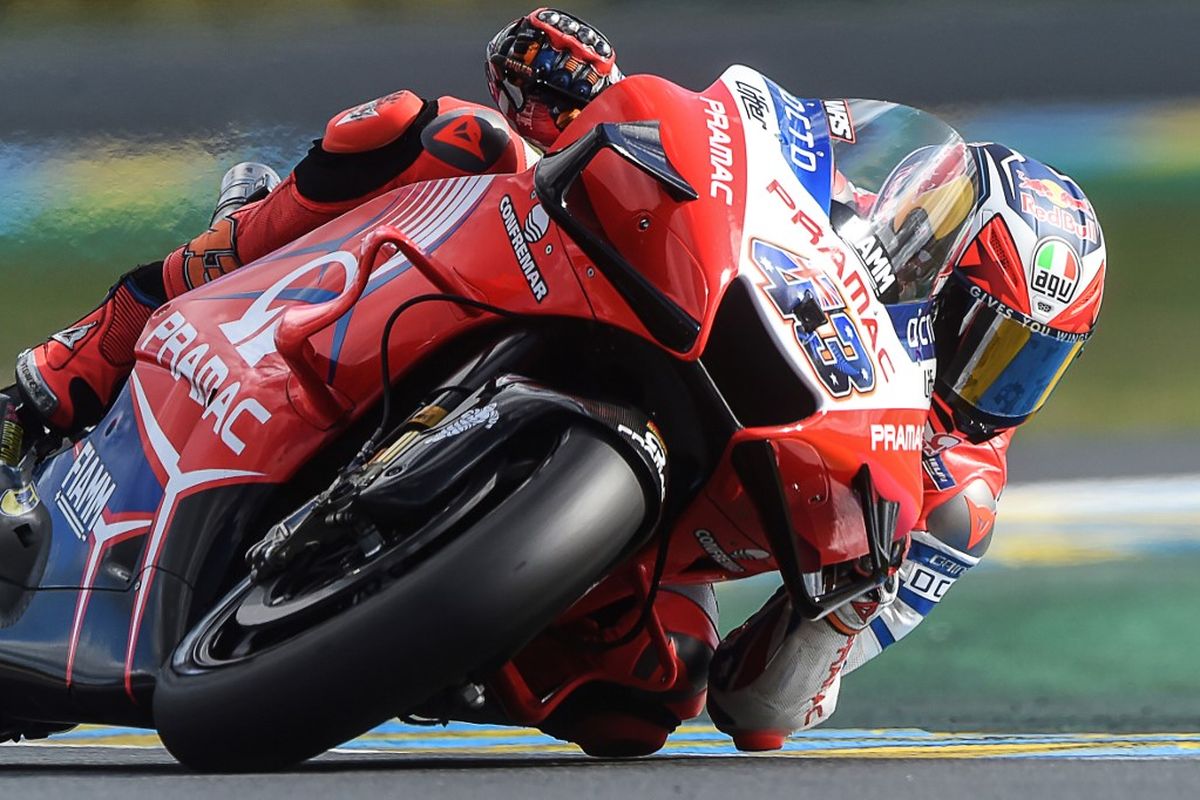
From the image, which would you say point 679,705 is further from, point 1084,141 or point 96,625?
point 1084,141

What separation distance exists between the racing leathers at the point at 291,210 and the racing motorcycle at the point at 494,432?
0.14 m

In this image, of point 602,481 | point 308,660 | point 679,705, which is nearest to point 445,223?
point 602,481

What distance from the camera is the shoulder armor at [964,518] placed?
2789 mm

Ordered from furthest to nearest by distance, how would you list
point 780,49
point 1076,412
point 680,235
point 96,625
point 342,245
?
point 780,49 → point 1076,412 → point 342,245 → point 96,625 → point 680,235

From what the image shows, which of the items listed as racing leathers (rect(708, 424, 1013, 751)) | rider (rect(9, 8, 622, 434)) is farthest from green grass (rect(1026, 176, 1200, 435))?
rider (rect(9, 8, 622, 434))

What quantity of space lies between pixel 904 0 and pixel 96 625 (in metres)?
3.88

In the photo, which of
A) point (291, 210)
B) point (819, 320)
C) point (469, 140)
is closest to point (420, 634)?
point (819, 320)

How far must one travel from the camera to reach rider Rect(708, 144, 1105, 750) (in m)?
2.61

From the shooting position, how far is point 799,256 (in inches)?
73.9

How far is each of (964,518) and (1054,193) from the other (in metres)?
0.54

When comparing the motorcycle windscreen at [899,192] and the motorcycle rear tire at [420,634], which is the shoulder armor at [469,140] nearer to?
the motorcycle windscreen at [899,192]

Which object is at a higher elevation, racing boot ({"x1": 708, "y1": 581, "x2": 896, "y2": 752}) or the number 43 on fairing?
the number 43 on fairing

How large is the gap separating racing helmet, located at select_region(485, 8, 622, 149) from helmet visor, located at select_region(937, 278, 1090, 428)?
682 mm

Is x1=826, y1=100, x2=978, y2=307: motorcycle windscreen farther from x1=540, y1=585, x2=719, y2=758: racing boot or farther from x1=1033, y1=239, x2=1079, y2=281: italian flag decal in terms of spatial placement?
x1=540, y1=585, x2=719, y2=758: racing boot
